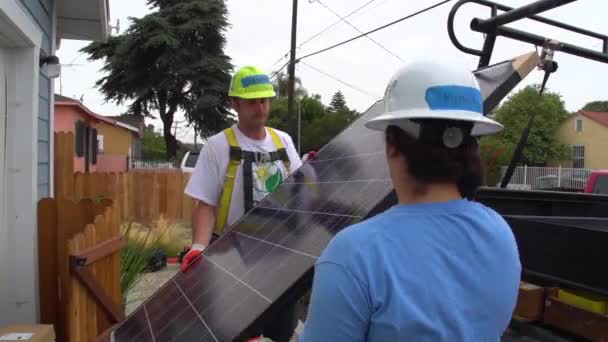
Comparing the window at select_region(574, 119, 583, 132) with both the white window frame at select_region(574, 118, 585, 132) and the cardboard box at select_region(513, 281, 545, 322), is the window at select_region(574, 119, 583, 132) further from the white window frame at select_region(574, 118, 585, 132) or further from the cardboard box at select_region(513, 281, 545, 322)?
the cardboard box at select_region(513, 281, 545, 322)

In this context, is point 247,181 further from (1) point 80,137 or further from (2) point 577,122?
(2) point 577,122

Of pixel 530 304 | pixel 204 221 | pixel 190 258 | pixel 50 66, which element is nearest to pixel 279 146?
pixel 204 221

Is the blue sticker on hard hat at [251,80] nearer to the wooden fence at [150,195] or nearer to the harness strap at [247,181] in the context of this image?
the harness strap at [247,181]

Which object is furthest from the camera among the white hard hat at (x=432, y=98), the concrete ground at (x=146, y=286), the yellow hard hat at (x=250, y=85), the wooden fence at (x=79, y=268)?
the concrete ground at (x=146, y=286)

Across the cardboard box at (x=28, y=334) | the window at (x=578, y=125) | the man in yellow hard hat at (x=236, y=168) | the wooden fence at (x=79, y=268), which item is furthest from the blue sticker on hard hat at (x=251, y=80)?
the window at (x=578, y=125)

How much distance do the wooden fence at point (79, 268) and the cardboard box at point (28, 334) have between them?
512mm

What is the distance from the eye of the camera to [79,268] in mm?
3957

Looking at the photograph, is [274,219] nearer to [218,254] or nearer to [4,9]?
[218,254]

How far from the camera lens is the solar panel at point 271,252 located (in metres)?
1.91

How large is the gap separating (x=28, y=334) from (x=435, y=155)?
2.88m

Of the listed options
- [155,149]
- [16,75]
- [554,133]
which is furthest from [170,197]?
[155,149]

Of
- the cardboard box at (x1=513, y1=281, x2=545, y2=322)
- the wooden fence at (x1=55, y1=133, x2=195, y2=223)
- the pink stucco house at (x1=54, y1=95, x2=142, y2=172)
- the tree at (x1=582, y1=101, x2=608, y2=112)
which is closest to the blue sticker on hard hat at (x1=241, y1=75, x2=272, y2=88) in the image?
the cardboard box at (x1=513, y1=281, x2=545, y2=322)

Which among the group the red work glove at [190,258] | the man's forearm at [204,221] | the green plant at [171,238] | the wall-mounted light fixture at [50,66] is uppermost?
the wall-mounted light fixture at [50,66]

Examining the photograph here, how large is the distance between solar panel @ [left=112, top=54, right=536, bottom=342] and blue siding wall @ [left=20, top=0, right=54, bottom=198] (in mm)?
3387
